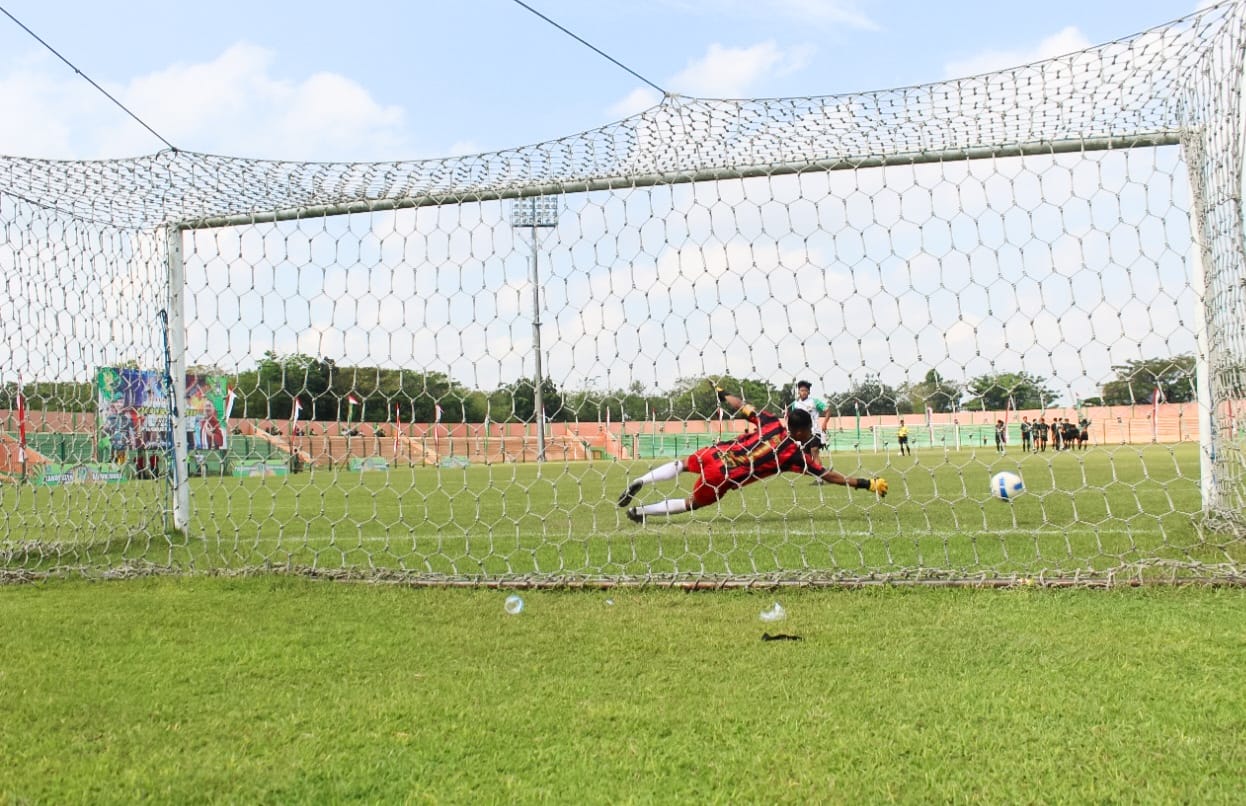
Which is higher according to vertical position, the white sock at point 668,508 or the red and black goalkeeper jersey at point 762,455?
the red and black goalkeeper jersey at point 762,455

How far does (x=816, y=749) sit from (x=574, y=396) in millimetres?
3420

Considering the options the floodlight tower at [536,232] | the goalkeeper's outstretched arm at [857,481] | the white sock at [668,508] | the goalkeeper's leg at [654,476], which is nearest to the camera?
the floodlight tower at [536,232]

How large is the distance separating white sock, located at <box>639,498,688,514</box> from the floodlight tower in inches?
59.7

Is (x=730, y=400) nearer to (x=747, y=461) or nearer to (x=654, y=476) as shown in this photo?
(x=747, y=461)

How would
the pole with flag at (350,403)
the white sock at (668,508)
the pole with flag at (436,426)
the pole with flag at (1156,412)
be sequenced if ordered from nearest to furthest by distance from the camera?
the pole with flag at (1156,412), the pole with flag at (350,403), the pole with flag at (436,426), the white sock at (668,508)

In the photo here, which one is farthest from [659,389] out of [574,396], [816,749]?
[816,749]

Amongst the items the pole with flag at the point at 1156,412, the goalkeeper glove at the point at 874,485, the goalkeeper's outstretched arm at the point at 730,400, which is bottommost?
the goalkeeper glove at the point at 874,485

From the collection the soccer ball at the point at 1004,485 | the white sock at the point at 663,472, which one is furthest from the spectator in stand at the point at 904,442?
the white sock at the point at 663,472

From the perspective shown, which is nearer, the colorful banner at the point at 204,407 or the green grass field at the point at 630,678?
the green grass field at the point at 630,678

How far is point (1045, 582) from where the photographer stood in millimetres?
4422

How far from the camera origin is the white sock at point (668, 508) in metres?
7.30

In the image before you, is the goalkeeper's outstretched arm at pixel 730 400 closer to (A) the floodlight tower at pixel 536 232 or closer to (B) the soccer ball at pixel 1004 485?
(A) the floodlight tower at pixel 536 232

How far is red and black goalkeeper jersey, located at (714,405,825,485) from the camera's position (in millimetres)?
6945

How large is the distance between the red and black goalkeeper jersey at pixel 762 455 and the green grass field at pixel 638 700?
2.56 metres
